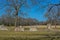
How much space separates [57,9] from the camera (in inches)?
584

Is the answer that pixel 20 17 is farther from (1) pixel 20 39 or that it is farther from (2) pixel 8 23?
(1) pixel 20 39

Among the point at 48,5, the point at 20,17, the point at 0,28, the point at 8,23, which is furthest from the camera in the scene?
the point at 8,23

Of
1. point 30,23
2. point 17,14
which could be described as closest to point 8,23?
point 30,23

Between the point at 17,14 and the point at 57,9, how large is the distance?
69.3ft

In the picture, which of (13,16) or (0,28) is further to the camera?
(13,16)

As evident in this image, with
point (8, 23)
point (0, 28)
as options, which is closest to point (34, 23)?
point (8, 23)

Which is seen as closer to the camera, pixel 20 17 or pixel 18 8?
pixel 18 8

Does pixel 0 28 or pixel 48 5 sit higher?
pixel 48 5

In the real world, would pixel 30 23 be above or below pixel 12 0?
below

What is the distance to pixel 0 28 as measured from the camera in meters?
32.3

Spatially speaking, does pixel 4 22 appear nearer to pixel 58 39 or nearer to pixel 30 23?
pixel 30 23

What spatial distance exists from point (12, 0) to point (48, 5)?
71.4ft

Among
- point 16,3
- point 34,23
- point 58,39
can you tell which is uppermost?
point 16,3

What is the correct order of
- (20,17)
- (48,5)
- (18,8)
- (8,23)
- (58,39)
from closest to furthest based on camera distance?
(48,5)
(58,39)
(18,8)
(20,17)
(8,23)
